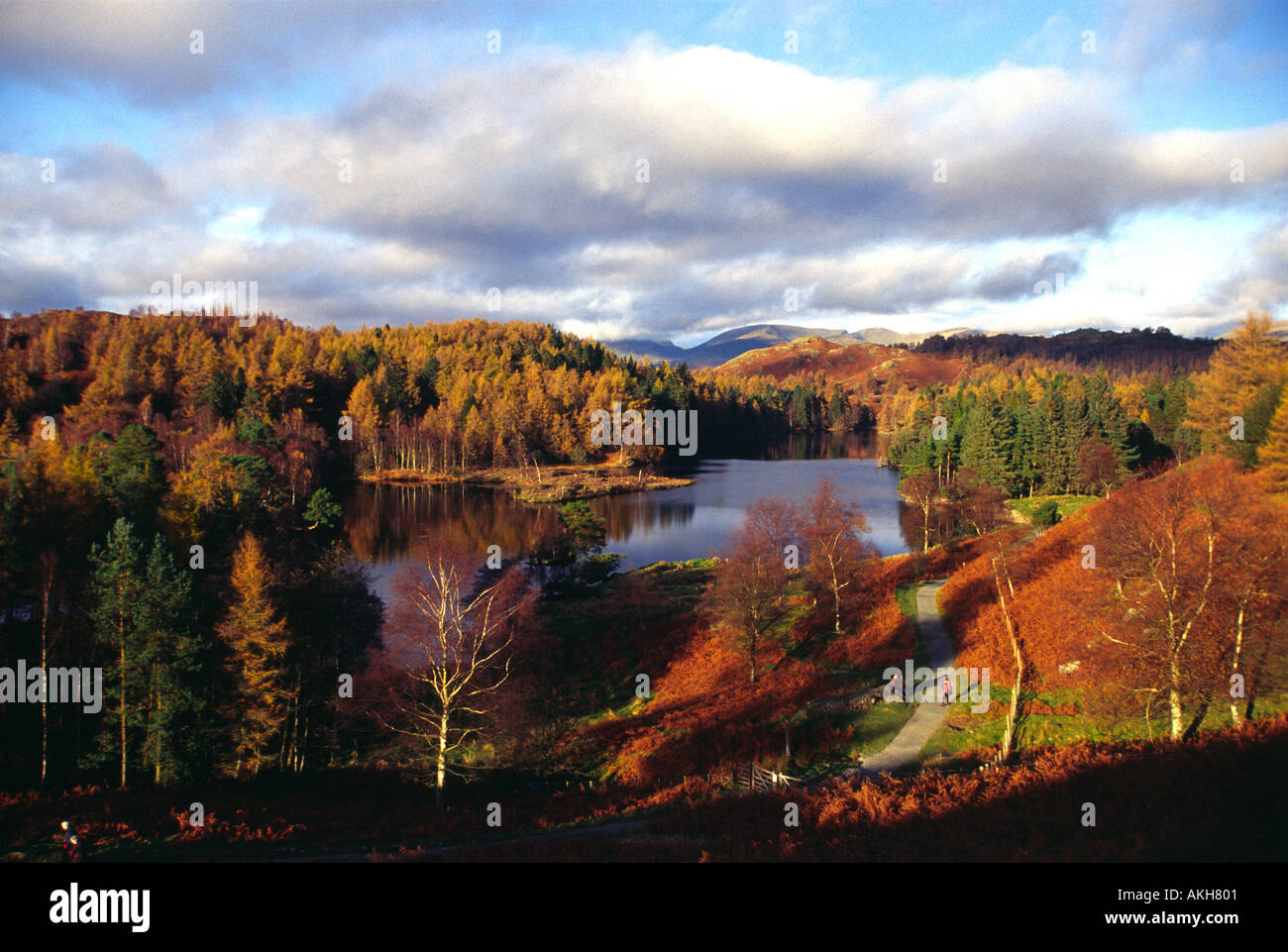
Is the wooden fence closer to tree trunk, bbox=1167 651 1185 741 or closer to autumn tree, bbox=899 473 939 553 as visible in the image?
tree trunk, bbox=1167 651 1185 741


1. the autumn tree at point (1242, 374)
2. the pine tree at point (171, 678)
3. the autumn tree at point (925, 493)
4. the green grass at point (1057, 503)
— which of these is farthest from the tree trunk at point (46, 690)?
the green grass at point (1057, 503)

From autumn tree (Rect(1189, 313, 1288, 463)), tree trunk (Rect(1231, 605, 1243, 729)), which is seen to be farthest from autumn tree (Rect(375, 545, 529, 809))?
autumn tree (Rect(1189, 313, 1288, 463))

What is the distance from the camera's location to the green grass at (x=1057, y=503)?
159ft

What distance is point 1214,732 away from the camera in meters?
13.6

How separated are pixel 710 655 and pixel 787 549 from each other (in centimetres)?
606

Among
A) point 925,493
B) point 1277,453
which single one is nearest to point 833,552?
point 1277,453

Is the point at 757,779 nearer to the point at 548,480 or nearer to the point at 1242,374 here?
the point at 1242,374

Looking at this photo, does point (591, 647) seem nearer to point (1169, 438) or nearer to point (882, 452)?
point (1169, 438)

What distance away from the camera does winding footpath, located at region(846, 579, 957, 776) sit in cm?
1661

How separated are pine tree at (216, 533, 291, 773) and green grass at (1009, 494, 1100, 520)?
1933 inches

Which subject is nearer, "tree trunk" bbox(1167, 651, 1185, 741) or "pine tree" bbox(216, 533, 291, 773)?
"tree trunk" bbox(1167, 651, 1185, 741)

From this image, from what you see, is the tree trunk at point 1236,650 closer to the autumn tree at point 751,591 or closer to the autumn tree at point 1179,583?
the autumn tree at point 1179,583
